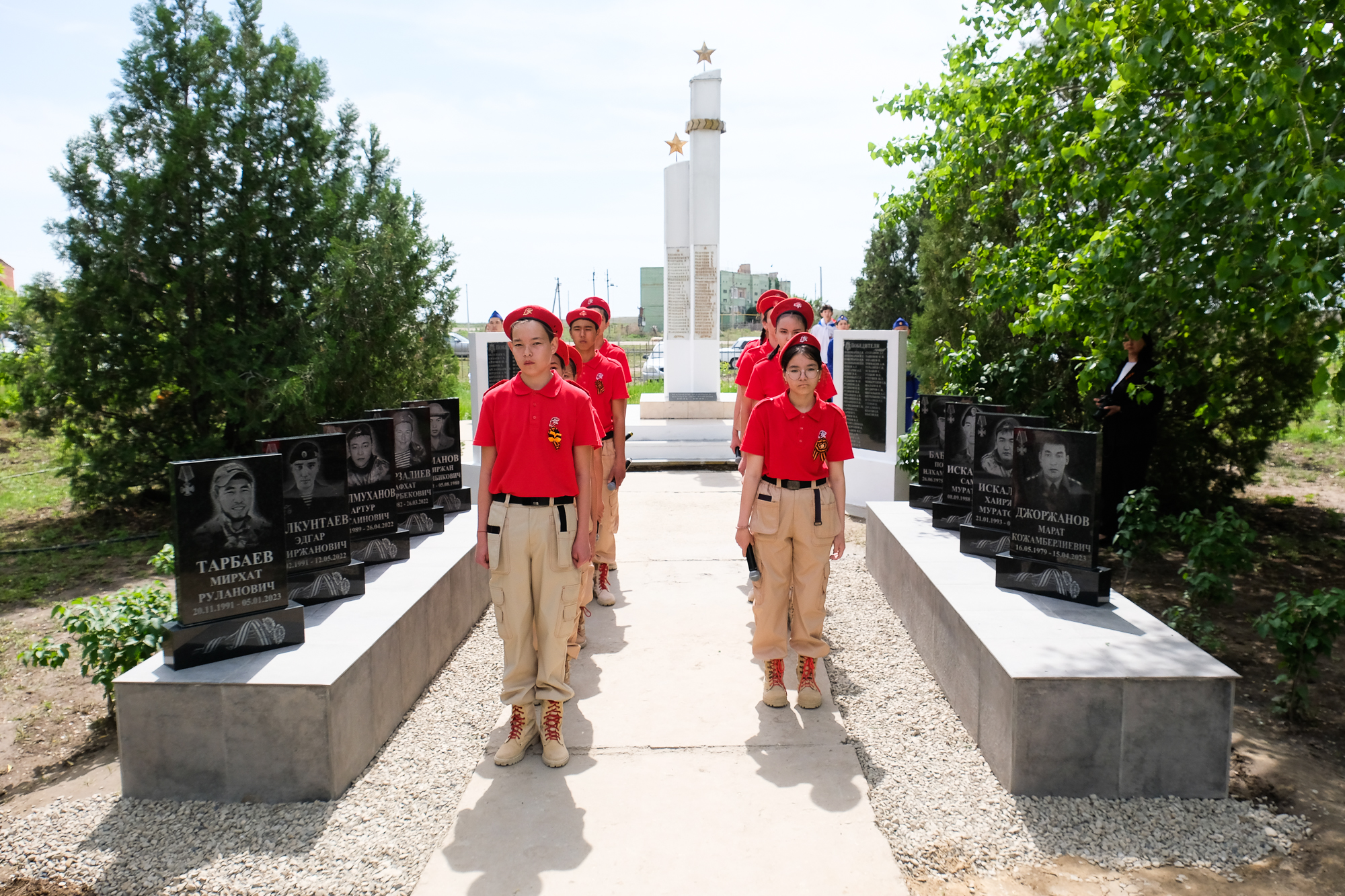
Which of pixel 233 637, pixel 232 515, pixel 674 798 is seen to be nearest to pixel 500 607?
pixel 674 798

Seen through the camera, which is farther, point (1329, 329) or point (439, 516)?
point (439, 516)

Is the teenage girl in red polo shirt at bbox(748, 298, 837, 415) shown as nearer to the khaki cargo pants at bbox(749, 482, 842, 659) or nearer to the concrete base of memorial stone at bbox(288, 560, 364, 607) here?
the khaki cargo pants at bbox(749, 482, 842, 659)

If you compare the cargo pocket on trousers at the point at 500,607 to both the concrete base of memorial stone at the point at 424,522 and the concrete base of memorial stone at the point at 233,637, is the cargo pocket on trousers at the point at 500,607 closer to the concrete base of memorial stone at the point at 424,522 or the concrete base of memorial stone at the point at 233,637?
the concrete base of memorial stone at the point at 233,637

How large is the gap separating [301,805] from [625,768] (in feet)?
4.36

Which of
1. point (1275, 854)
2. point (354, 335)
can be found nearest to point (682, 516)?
point (354, 335)

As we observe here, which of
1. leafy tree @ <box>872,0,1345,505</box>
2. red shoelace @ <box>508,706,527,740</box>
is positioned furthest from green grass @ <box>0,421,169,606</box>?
leafy tree @ <box>872,0,1345,505</box>

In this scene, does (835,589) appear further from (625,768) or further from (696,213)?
(696,213)

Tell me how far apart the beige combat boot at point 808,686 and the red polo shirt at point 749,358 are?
2.52 m

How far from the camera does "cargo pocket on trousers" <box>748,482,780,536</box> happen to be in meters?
4.45

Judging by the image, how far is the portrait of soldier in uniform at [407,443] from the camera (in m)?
6.62

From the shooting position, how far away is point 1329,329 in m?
4.41

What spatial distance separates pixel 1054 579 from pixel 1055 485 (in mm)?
516

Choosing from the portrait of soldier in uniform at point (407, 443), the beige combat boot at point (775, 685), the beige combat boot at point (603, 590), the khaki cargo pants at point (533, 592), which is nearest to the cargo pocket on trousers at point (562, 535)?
the khaki cargo pants at point (533, 592)

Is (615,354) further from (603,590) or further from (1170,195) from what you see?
(1170,195)
